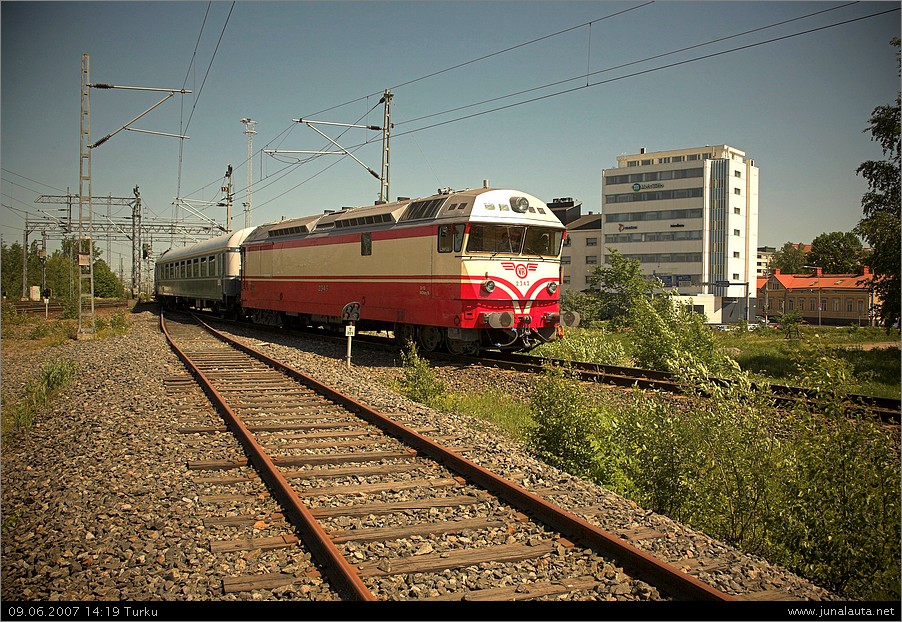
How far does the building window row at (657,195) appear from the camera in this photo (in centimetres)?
7969

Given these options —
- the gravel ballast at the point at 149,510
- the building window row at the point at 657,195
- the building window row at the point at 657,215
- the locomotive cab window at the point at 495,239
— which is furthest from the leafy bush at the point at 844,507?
the building window row at the point at 657,195

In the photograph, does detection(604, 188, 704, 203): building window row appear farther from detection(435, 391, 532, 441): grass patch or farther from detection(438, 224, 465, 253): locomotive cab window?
detection(435, 391, 532, 441): grass patch

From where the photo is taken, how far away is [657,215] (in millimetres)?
81938

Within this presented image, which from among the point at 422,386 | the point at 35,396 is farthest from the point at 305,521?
the point at 35,396

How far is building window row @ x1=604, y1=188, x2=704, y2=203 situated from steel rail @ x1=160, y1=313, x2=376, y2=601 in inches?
3132

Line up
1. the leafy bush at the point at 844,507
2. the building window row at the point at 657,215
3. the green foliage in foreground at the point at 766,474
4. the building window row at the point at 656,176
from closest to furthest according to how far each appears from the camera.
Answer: the leafy bush at the point at 844,507 → the green foliage in foreground at the point at 766,474 → the building window row at the point at 656,176 → the building window row at the point at 657,215

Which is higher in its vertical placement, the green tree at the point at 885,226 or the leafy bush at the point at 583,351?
the green tree at the point at 885,226

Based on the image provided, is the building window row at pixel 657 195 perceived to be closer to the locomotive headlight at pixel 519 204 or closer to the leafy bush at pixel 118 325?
the leafy bush at pixel 118 325

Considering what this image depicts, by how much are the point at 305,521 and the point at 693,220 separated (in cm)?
8180

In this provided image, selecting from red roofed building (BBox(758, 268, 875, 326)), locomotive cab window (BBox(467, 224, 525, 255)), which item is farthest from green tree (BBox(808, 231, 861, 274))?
locomotive cab window (BBox(467, 224, 525, 255))

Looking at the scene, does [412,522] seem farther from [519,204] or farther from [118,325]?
[118,325]

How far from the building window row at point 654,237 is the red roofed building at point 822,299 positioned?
1250 cm

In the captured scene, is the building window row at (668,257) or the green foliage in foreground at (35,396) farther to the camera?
the building window row at (668,257)

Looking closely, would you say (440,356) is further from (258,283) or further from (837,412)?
(258,283)
